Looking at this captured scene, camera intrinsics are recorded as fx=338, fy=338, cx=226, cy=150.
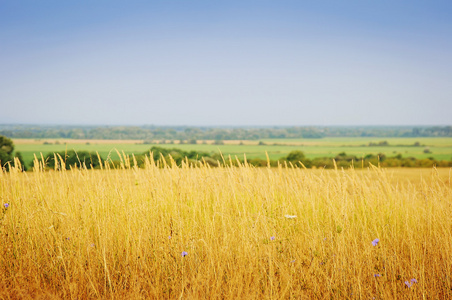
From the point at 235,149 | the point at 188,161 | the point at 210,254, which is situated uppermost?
the point at 188,161

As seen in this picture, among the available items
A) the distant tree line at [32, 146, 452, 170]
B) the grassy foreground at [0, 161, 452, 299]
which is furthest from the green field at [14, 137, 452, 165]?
the grassy foreground at [0, 161, 452, 299]

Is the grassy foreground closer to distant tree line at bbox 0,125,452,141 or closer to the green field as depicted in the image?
the green field

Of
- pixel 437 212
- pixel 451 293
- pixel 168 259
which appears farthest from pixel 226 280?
pixel 437 212

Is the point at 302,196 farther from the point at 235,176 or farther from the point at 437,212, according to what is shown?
the point at 437,212

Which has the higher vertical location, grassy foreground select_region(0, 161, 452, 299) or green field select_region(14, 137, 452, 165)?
grassy foreground select_region(0, 161, 452, 299)

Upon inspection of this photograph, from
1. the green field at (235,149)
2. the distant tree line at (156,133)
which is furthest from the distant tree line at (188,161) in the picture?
the distant tree line at (156,133)

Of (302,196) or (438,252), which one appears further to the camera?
(302,196)

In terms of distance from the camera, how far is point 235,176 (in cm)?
667

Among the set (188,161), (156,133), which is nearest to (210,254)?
(188,161)

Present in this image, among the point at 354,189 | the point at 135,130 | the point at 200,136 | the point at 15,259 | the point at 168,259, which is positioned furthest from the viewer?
the point at 200,136

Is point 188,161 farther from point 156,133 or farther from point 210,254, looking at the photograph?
point 156,133

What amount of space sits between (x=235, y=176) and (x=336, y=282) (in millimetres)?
3131

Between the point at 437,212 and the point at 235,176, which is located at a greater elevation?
the point at 235,176

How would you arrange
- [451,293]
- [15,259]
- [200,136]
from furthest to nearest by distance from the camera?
[200,136] → [15,259] → [451,293]
